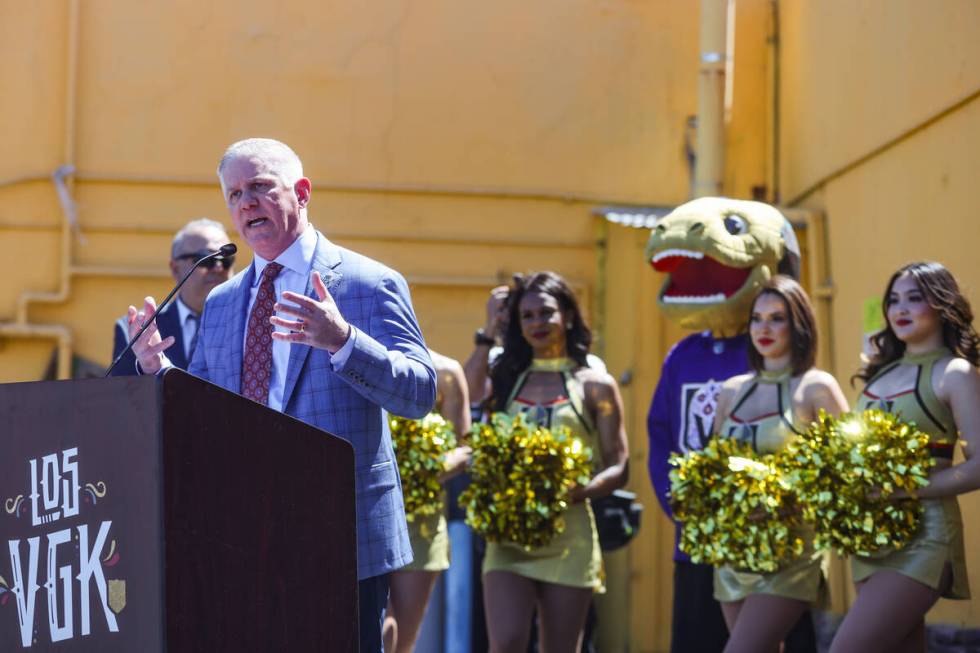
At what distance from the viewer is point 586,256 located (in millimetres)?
8734

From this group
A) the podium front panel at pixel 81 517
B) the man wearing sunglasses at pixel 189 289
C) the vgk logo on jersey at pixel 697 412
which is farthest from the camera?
the vgk logo on jersey at pixel 697 412

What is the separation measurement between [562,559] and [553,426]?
0.60m

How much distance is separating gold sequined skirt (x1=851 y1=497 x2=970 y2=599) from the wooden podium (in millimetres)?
2698

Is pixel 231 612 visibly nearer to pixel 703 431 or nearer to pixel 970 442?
pixel 970 442

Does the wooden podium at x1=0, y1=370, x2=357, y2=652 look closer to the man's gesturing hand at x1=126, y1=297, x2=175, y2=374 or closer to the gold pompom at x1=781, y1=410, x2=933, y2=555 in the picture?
the man's gesturing hand at x1=126, y1=297, x2=175, y2=374

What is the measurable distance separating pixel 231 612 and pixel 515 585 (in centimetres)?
327

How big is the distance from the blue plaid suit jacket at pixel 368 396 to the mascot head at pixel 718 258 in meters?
2.81

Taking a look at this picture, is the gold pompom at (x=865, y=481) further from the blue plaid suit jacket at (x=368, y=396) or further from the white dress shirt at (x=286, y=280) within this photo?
the white dress shirt at (x=286, y=280)

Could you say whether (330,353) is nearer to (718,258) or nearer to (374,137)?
(718,258)

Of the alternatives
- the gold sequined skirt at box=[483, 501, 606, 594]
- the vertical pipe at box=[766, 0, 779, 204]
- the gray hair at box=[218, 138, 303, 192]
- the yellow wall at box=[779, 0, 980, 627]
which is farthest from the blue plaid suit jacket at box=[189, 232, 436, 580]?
the vertical pipe at box=[766, 0, 779, 204]

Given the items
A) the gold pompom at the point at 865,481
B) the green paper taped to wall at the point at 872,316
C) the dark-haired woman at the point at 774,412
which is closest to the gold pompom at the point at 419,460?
the dark-haired woman at the point at 774,412

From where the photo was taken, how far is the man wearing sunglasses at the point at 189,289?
5383mm

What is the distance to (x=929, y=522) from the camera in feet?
15.6

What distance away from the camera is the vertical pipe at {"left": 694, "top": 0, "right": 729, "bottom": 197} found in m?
8.47
